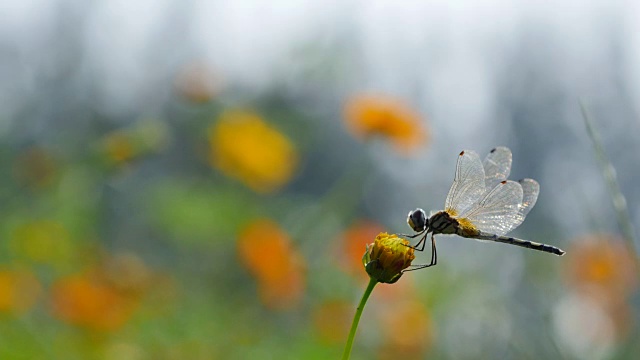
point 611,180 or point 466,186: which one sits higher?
point 466,186

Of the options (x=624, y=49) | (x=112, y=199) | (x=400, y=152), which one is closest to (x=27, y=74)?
(x=112, y=199)

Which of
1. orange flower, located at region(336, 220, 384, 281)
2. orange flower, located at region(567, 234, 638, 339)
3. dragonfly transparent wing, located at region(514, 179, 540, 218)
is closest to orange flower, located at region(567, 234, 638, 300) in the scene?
orange flower, located at region(567, 234, 638, 339)

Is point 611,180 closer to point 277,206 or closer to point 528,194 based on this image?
point 528,194

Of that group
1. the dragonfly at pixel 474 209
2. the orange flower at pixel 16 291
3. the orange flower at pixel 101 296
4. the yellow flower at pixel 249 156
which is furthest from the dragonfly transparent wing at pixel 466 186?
the yellow flower at pixel 249 156

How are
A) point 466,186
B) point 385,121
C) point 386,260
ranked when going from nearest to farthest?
point 386,260 < point 466,186 < point 385,121

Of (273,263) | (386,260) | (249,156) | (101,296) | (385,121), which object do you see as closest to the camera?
(386,260)

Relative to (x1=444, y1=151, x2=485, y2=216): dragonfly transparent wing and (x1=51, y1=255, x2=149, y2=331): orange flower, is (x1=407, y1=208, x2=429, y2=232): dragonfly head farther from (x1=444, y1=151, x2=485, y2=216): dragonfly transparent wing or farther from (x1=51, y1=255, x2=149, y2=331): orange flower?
(x1=51, y1=255, x2=149, y2=331): orange flower

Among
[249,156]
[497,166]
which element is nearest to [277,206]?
[249,156]
